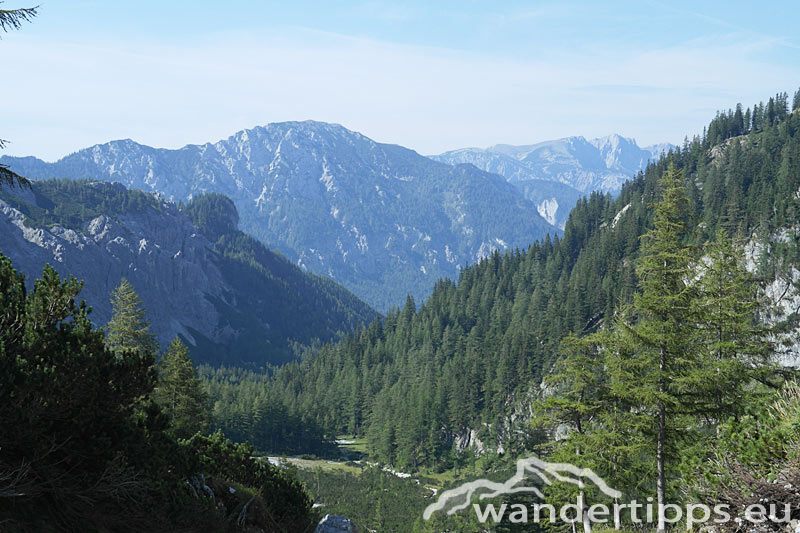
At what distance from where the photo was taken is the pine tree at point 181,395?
118 ft

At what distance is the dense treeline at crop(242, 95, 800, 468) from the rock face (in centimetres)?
9080

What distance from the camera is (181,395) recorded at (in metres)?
37.0

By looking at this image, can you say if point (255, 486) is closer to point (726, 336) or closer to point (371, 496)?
point (726, 336)

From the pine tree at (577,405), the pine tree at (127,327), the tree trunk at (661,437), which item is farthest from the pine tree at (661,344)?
the pine tree at (127,327)

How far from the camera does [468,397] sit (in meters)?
128

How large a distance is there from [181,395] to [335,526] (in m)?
24.8

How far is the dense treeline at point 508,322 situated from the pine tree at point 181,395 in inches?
3222

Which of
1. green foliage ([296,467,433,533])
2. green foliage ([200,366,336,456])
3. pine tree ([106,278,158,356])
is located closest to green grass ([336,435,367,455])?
green foliage ([200,366,336,456])

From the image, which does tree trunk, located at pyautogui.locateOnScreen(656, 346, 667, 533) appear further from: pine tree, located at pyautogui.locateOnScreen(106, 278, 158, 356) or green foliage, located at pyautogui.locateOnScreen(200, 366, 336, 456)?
green foliage, located at pyautogui.locateOnScreen(200, 366, 336, 456)

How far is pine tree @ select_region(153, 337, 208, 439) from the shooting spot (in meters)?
36.0

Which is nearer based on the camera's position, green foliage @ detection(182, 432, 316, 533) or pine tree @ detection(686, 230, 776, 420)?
green foliage @ detection(182, 432, 316, 533)

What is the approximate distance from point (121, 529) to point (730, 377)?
20893mm

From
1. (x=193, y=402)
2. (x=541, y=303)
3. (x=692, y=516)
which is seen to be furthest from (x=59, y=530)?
(x=541, y=303)

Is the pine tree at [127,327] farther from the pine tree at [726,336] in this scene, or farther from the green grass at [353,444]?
the green grass at [353,444]
